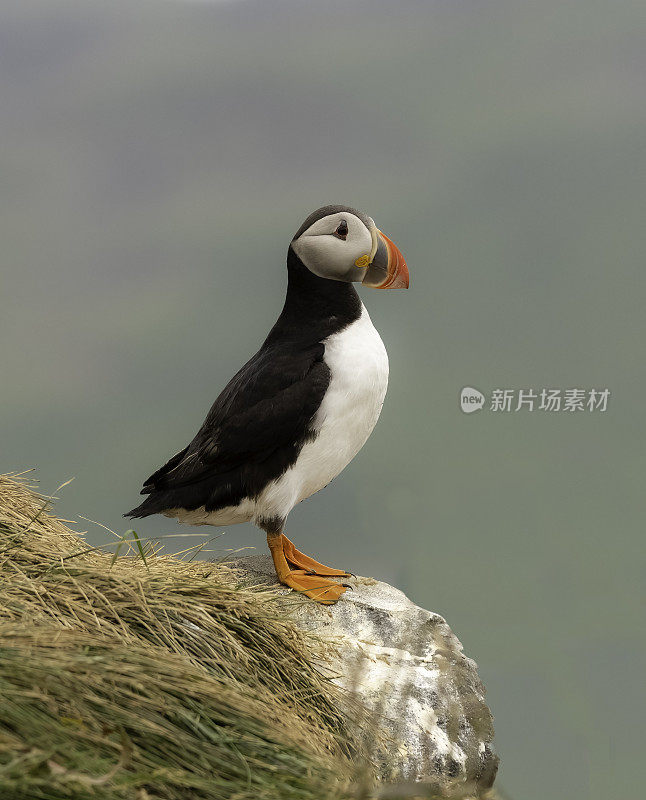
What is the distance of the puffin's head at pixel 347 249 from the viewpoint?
5.18m

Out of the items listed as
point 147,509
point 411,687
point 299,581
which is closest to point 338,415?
point 299,581

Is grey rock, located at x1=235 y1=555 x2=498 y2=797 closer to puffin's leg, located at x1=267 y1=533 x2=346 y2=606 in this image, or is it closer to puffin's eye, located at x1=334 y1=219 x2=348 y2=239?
puffin's leg, located at x1=267 y1=533 x2=346 y2=606

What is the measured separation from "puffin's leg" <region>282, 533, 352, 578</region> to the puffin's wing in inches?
29.1

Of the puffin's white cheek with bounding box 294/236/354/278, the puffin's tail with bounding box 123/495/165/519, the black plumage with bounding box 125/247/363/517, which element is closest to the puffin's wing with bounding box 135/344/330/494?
the black plumage with bounding box 125/247/363/517

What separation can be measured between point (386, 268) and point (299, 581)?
1.98m

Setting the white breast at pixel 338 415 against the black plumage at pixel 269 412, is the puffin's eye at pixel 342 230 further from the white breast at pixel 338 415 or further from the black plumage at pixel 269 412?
the white breast at pixel 338 415

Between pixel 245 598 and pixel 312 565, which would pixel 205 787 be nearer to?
pixel 245 598

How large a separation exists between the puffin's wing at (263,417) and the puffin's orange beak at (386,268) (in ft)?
1.93

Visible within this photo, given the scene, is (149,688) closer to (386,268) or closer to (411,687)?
(411,687)

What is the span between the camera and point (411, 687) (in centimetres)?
464

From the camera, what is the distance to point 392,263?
5.29 metres

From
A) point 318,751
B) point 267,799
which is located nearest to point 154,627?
point 318,751

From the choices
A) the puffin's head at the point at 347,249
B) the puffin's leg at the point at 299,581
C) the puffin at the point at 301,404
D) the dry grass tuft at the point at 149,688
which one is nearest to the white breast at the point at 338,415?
the puffin at the point at 301,404

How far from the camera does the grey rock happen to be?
4.30m
